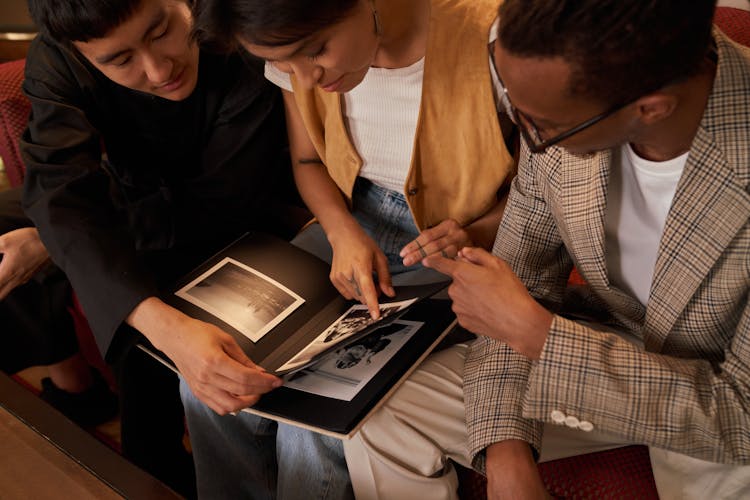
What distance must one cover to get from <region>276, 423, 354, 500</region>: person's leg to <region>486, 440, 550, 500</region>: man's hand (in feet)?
0.83

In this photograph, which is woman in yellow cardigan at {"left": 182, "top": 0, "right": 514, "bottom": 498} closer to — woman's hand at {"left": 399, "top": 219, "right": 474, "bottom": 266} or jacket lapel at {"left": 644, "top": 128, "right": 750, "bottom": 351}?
woman's hand at {"left": 399, "top": 219, "right": 474, "bottom": 266}

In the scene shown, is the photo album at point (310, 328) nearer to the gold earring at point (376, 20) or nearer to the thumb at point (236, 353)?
the thumb at point (236, 353)

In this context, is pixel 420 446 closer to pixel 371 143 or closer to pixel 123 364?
pixel 371 143

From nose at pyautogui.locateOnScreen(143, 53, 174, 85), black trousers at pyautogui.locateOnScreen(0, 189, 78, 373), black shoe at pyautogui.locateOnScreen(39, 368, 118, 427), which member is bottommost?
black shoe at pyautogui.locateOnScreen(39, 368, 118, 427)

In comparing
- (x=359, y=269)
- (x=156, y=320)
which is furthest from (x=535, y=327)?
(x=156, y=320)

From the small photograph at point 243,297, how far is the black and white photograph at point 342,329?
0.09 metres

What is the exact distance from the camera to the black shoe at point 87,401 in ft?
5.86

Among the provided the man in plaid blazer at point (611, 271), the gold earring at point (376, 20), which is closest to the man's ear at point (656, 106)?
the man in plaid blazer at point (611, 271)

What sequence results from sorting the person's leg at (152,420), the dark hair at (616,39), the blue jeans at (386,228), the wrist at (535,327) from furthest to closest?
the person's leg at (152,420)
the blue jeans at (386,228)
the wrist at (535,327)
the dark hair at (616,39)

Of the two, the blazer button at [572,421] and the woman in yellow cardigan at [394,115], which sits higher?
the woman in yellow cardigan at [394,115]

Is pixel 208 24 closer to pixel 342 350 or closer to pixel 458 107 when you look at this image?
pixel 458 107

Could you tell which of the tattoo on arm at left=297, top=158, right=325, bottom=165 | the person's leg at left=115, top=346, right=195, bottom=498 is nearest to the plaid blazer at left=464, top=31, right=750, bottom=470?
the tattoo on arm at left=297, top=158, right=325, bottom=165

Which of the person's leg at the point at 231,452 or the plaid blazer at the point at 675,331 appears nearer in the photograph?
the plaid blazer at the point at 675,331

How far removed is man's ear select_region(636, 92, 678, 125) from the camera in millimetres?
746
